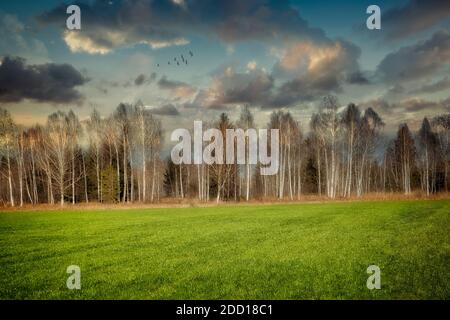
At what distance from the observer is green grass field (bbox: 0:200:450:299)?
10492 millimetres

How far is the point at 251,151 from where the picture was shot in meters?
70.8

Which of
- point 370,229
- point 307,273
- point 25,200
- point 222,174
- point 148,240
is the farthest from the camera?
point 25,200

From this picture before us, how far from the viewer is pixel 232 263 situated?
13969 mm

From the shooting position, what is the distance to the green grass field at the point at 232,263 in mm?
10492

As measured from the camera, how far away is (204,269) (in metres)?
13.0

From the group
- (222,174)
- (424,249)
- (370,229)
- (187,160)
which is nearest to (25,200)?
(187,160)

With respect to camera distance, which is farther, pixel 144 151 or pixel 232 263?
pixel 144 151

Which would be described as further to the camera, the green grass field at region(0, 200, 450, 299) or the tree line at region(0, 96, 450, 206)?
the tree line at region(0, 96, 450, 206)

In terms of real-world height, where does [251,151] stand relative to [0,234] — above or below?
above

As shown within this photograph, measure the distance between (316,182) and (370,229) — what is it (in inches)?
2644

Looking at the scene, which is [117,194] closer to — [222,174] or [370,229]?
[222,174]

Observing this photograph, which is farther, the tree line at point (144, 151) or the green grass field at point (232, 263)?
the tree line at point (144, 151)
